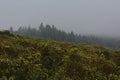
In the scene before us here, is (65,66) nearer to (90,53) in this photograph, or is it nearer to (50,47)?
(50,47)

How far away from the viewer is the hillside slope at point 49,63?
25.9 meters

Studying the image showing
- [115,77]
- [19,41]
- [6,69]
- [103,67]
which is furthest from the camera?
[19,41]

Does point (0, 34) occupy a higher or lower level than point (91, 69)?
higher

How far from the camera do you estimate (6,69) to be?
83.5 ft

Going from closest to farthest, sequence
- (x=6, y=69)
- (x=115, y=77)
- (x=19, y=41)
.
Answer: (x=6, y=69)
(x=115, y=77)
(x=19, y=41)

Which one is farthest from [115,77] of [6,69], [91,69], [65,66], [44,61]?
[6,69]

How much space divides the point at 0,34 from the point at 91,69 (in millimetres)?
10734

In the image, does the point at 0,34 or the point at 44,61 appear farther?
the point at 0,34

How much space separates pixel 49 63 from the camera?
94.7ft

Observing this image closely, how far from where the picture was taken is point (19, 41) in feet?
108

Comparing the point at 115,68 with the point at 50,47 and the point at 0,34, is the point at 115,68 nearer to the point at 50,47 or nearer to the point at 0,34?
the point at 50,47

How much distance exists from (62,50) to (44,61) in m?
3.29

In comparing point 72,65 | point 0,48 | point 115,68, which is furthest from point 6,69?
point 115,68

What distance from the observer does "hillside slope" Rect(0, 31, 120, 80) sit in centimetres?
2591
